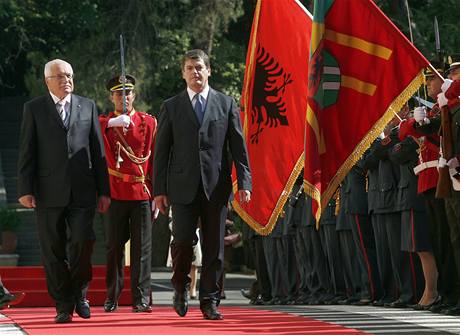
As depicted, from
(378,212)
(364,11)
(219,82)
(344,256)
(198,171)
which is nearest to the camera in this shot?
(198,171)

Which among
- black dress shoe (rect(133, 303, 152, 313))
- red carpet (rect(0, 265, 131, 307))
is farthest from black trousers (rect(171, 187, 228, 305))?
red carpet (rect(0, 265, 131, 307))

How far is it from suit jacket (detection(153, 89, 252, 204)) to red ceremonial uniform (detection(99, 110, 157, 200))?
6.61 feet

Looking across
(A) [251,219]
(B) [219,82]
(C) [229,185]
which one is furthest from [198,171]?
(B) [219,82]

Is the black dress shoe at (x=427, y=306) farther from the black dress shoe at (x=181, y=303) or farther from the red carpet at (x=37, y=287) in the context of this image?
the red carpet at (x=37, y=287)

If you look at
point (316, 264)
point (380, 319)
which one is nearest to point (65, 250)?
point (380, 319)

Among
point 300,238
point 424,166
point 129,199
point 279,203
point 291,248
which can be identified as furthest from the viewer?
point 291,248

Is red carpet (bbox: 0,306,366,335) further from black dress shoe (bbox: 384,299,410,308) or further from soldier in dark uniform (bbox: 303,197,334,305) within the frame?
soldier in dark uniform (bbox: 303,197,334,305)

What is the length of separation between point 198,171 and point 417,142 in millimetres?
2564

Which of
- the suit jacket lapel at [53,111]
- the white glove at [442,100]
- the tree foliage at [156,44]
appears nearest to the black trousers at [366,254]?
the white glove at [442,100]

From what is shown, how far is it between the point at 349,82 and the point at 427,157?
46.6 inches

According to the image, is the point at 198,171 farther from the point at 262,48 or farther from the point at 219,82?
the point at 219,82

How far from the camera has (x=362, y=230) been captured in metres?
14.3

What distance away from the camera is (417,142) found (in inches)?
507

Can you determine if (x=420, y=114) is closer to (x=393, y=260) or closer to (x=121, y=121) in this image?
(x=393, y=260)
